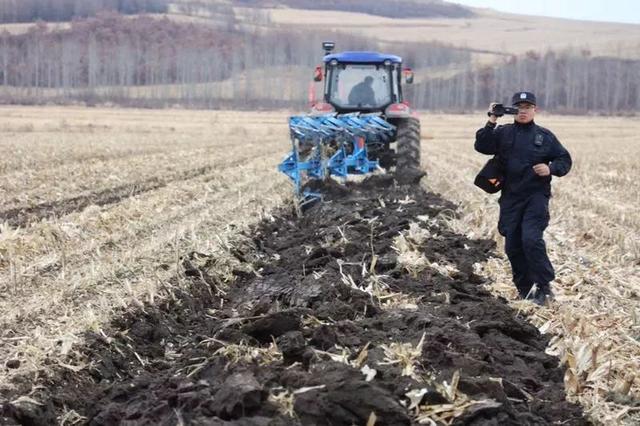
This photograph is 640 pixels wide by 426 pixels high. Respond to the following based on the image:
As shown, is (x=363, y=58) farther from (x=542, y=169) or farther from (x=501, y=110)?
(x=542, y=169)

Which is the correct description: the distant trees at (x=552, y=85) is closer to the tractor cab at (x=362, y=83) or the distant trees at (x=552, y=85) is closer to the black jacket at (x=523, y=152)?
the tractor cab at (x=362, y=83)

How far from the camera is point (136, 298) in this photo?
5984 millimetres

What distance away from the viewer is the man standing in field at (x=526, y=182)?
6352 mm

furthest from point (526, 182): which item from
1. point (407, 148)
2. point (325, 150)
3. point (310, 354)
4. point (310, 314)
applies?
point (407, 148)

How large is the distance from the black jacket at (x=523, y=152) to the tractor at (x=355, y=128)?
4920 millimetres

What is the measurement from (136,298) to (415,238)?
3.04m

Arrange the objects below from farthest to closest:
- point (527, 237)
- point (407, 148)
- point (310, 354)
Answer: point (407, 148) < point (527, 237) < point (310, 354)

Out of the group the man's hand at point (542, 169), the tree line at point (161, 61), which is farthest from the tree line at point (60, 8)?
the man's hand at point (542, 169)

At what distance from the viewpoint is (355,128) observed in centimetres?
1234

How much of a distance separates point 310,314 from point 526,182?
236 cm

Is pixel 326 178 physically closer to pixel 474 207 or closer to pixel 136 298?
pixel 474 207

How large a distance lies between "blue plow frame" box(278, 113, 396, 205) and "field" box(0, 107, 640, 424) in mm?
606

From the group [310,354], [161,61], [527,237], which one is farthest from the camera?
[161,61]

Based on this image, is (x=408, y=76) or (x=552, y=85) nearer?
(x=408, y=76)
